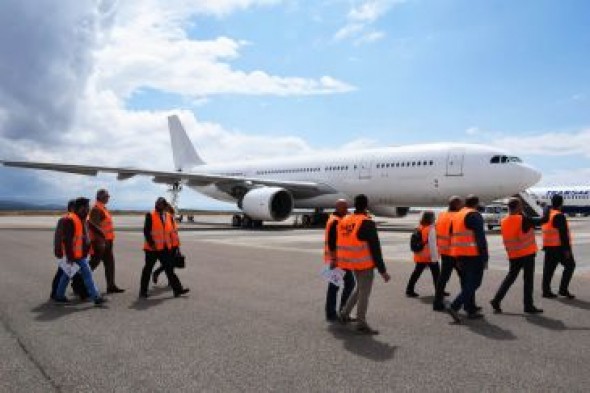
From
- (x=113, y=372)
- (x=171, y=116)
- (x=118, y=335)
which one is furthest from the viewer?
(x=171, y=116)

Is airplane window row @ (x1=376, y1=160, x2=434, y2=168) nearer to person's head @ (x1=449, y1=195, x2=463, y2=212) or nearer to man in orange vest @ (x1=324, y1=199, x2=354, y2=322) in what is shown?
person's head @ (x1=449, y1=195, x2=463, y2=212)

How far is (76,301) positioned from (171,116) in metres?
37.2

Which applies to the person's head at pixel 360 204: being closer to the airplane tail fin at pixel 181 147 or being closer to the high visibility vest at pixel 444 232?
the high visibility vest at pixel 444 232

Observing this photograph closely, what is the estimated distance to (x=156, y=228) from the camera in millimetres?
8758

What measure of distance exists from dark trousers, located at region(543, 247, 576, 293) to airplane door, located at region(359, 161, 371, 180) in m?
18.7

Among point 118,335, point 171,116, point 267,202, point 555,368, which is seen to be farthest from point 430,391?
point 171,116

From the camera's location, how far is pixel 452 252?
280 inches

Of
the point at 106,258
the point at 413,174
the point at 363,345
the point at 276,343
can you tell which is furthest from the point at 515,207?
the point at 413,174

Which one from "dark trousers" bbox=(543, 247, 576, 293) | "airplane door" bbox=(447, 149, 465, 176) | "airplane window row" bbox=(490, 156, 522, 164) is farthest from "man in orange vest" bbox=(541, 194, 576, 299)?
"airplane door" bbox=(447, 149, 465, 176)

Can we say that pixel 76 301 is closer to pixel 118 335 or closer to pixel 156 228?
pixel 156 228

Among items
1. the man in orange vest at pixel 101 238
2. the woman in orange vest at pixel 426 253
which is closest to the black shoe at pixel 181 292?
the man in orange vest at pixel 101 238

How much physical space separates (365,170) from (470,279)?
20703mm

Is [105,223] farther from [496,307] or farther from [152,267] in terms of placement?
[496,307]

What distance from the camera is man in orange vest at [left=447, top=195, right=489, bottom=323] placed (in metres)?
6.84
